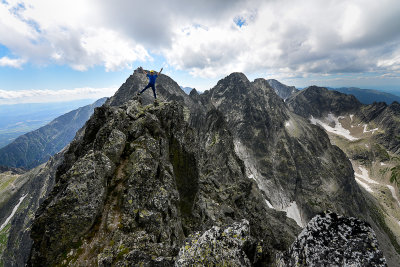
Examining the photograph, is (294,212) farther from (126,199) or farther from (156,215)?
(126,199)

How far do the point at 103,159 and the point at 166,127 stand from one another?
36.9ft

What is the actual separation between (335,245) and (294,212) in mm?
148896

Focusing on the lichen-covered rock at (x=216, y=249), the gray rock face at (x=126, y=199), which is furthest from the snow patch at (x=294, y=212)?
the lichen-covered rock at (x=216, y=249)

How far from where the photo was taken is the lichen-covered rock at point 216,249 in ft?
26.6

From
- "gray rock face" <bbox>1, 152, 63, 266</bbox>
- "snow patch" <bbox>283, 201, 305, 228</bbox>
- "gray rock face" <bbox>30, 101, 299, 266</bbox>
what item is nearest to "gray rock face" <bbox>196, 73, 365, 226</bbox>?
"snow patch" <bbox>283, 201, 305, 228</bbox>

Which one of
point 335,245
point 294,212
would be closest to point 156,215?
point 335,245

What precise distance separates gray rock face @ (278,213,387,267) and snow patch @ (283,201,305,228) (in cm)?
13760

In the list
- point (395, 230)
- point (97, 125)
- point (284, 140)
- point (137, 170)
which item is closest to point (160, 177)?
point (137, 170)

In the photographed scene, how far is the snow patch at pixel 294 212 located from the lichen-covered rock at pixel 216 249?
448ft

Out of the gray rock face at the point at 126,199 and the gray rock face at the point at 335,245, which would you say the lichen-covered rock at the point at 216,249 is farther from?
the gray rock face at the point at 335,245

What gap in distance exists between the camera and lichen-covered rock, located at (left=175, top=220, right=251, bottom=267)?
811 centimetres

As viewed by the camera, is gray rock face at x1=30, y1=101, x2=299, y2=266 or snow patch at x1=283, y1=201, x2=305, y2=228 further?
snow patch at x1=283, y1=201, x2=305, y2=228

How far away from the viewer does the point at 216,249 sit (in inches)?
332

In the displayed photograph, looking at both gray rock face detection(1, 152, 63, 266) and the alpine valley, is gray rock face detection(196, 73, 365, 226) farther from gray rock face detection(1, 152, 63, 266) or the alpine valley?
gray rock face detection(1, 152, 63, 266)
